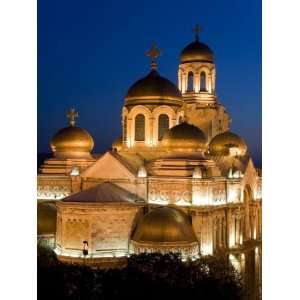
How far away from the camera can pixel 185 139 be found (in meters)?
18.3

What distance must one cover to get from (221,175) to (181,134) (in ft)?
5.75

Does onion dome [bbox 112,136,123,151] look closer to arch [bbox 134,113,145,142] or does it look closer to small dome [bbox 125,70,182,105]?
arch [bbox 134,113,145,142]

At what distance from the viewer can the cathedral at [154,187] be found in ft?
54.5

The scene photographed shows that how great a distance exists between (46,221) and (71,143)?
11.3 feet

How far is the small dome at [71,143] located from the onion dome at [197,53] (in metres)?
4.78

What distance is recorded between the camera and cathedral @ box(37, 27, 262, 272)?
16.6 m

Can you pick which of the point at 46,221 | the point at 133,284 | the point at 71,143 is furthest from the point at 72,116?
the point at 133,284

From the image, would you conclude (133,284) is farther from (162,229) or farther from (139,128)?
(139,128)

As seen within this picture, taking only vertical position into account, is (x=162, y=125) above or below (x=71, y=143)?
above

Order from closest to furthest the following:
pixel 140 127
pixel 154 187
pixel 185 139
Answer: pixel 154 187
pixel 185 139
pixel 140 127

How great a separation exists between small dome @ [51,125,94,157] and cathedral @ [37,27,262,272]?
3cm

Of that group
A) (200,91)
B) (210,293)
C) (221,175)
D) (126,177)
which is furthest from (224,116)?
(210,293)
